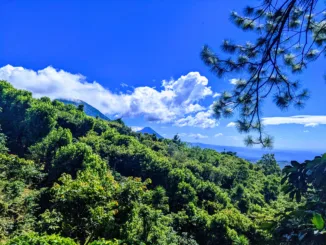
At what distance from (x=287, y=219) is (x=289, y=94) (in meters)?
2.12

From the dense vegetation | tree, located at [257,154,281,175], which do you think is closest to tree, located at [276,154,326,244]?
the dense vegetation

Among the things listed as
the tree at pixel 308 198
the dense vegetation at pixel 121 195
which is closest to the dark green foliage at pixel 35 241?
the dense vegetation at pixel 121 195

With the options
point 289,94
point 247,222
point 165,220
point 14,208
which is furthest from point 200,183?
point 289,94

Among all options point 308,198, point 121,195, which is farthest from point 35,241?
point 308,198

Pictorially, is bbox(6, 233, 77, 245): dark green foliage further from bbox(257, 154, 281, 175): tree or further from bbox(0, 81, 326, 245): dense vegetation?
bbox(257, 154, 281, 175): tree

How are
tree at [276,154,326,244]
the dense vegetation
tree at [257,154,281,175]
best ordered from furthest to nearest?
1. tree at [257,154,281,175]
2. the dense vegetation
3. tree at [276,154,326,244]

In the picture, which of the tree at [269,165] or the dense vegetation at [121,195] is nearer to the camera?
the dense vegetation at [121,195]

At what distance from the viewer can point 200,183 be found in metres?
28.9

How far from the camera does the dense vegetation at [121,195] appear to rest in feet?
6.00

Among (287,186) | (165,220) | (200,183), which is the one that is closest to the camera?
A: (287,186)

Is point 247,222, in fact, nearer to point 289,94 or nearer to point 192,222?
point 192,222

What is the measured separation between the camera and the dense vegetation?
1.83 meters

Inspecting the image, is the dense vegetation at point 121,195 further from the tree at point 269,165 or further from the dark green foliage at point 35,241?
the tree at point 269,165

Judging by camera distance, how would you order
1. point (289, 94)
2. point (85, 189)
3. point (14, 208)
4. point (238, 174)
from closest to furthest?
point (289, 94) < point (85, 189) < point (14, 208) < point (238, 174)
